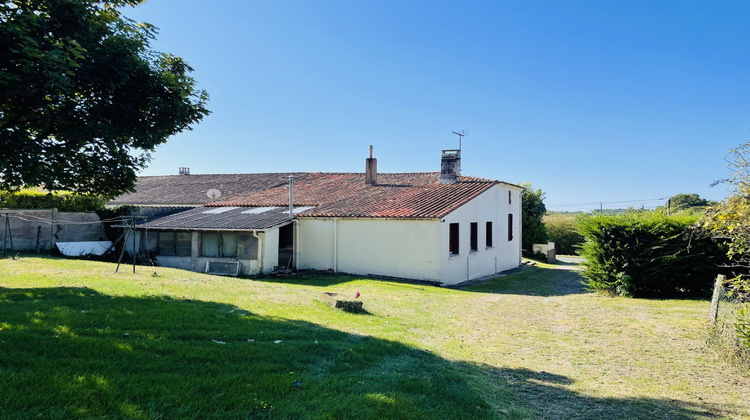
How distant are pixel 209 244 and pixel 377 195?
837 cm

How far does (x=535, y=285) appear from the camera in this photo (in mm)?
18312

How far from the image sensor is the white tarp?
757 inches

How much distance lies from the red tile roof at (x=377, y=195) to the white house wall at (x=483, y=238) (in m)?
0.67

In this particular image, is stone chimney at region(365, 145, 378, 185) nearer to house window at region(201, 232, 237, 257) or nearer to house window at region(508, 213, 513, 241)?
house window at region(508, 213, 513, 241)

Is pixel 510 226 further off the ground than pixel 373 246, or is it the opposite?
pixel 510 226

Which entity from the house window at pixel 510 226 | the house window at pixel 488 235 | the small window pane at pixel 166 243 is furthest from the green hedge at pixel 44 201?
the house window at pixel 510 226

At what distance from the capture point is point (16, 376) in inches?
155

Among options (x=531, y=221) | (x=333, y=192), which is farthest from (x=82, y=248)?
(x=531, y=221)

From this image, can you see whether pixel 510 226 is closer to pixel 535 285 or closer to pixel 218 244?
pixel 535 285

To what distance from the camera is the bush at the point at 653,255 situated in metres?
13.8

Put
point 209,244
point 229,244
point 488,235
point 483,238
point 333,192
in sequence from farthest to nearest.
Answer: point 333,192 → point 488,235 → point 483,238 → point 209,244 → point 229,244

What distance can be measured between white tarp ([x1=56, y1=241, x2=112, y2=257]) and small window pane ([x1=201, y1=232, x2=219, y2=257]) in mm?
5670

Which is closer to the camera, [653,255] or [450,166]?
[653,255]

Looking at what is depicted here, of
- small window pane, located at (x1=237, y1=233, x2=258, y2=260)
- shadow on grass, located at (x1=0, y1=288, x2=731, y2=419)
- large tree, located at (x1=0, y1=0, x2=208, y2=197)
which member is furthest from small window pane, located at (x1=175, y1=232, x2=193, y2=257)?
shadow on grass, located at (x1=0, y1=288, x2=731, y2=419)
